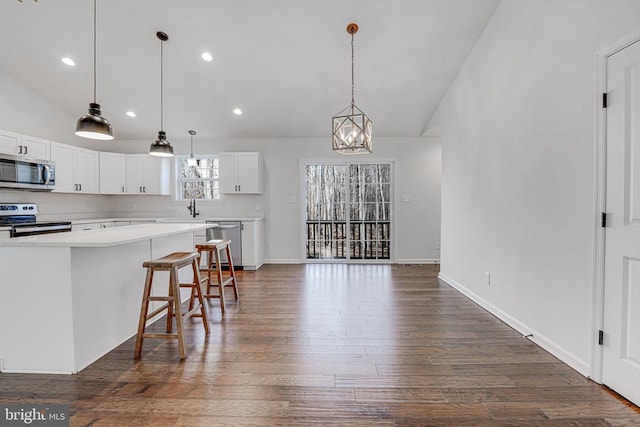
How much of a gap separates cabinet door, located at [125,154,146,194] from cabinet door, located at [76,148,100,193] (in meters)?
0.44

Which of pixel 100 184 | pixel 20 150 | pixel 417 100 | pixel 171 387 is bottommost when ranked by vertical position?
pixel 171 387

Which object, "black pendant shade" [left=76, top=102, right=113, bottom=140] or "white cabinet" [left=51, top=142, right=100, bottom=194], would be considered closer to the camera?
"black pendant shade" [left=76, top=102, right=113, bottom=140]

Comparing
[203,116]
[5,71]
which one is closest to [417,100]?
[203,116]

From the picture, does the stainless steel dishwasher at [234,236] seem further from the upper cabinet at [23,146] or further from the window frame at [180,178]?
the upper cabinet at [23,146]

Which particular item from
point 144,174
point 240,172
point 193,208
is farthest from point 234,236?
point 144,174

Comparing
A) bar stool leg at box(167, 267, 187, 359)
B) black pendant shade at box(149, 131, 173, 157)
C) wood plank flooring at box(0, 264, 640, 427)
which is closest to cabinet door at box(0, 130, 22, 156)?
black pendant shade at box(149, 131, 173, 157)

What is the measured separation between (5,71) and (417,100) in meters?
5.90

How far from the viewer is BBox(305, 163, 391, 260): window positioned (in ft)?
18.6

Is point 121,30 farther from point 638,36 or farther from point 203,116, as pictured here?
point 638,36

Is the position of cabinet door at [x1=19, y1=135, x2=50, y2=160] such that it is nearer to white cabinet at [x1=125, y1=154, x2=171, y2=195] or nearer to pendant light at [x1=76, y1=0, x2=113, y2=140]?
white cabinet at [x1=125, y1=154, x2=171, y2=195]

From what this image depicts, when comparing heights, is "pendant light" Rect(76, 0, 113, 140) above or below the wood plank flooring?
above

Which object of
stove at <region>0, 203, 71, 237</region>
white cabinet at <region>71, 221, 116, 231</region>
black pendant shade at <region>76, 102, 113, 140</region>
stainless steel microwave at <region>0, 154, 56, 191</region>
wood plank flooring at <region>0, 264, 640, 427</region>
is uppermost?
black pendant shade at <region>76, 102, 113, 140</region>

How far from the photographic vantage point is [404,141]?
5566mm

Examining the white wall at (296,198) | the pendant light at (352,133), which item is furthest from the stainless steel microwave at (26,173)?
the pendant light at (352,133)
